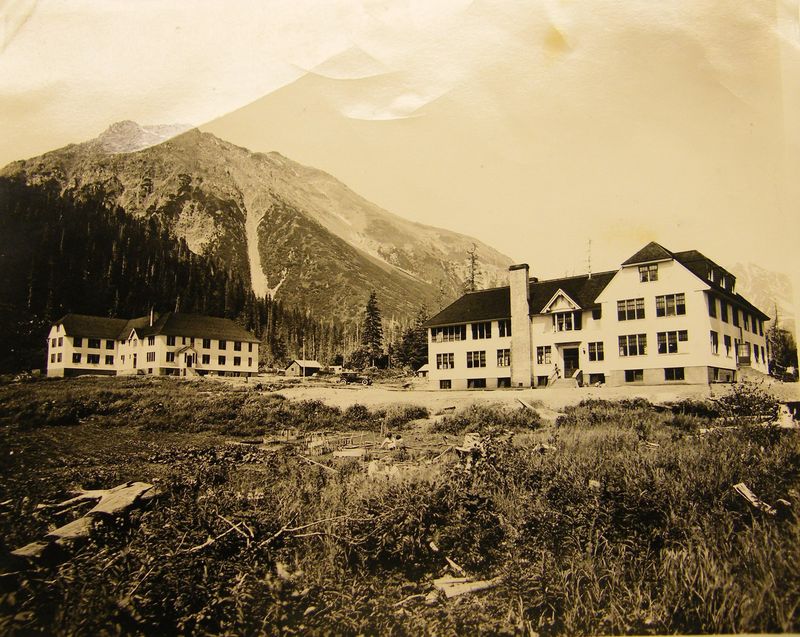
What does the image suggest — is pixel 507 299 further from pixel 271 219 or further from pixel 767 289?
pixel 271 219

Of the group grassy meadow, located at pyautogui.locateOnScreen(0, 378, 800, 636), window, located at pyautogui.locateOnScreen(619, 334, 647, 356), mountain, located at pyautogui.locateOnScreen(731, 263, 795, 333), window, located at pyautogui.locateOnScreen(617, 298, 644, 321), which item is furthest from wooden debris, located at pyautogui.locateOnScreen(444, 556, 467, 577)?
mountain, located at pyautogui.locateOnScreen(731, 263, 795, 333)

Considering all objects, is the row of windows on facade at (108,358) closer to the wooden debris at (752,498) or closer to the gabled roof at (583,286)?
the gabled roof at (583,286)

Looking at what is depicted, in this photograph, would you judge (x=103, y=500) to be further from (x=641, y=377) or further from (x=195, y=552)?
(x=641, y=377)

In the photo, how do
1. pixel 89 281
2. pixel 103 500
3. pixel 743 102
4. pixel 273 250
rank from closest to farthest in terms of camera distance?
pixel 103 500, pixel 743 102, pixel 89 281, pixel 273 250

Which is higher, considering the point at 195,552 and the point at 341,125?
the point at 341,125

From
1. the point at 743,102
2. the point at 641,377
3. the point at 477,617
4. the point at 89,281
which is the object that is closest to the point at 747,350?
the point at 641,377

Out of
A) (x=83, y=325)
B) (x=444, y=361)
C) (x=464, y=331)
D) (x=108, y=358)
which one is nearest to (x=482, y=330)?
(x=464, y=331)
